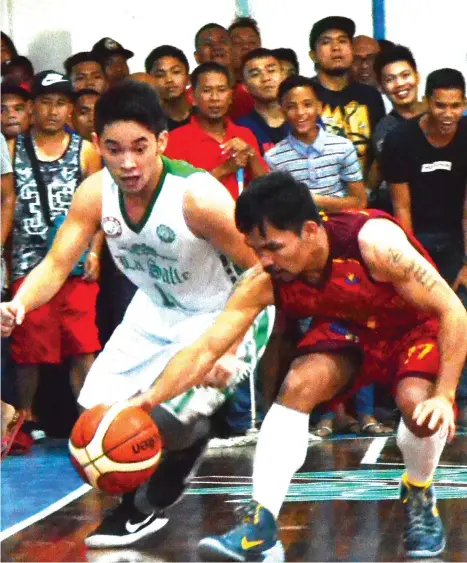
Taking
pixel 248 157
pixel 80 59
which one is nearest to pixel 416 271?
pixel 248 157

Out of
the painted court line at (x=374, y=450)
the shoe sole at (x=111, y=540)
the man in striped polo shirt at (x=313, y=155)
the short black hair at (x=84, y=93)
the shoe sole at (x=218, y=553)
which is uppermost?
the short black hair at (x=84, y=93)

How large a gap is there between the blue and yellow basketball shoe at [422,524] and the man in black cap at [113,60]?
4.29m

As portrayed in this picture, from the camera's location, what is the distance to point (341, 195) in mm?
7301

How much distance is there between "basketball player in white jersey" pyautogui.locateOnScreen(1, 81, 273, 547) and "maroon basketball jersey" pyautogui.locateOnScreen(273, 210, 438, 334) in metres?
0.27

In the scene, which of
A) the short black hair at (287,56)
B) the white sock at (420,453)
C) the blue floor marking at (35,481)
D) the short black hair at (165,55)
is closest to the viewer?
the white sock at (420,453)

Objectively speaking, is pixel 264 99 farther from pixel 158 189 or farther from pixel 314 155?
pixel 158 189

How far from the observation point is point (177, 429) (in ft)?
16.3

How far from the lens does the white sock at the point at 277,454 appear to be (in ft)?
15.3

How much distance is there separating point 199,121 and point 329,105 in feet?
2.71

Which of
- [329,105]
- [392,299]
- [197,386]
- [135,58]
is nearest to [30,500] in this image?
[197,386]

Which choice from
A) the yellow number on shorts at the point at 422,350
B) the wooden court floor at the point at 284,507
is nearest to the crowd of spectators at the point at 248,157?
the wooden court floor at the point at 284,507

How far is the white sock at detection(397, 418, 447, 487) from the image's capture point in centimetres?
486

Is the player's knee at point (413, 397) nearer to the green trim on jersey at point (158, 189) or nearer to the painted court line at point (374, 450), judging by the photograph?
the green trim on jersey at point (158, 189)

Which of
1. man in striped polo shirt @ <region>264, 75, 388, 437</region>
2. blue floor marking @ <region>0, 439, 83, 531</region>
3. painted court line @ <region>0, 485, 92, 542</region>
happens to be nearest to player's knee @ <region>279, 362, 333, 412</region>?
painted court line @ <region>0, 485, 92, 542</region>
